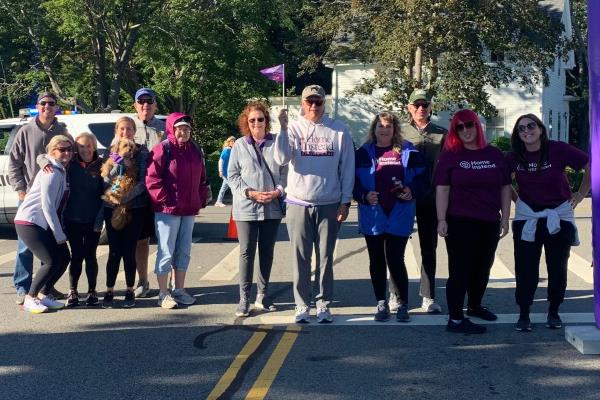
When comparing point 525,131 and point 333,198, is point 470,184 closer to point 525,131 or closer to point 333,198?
point 525,131

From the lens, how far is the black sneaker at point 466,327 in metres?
6.84

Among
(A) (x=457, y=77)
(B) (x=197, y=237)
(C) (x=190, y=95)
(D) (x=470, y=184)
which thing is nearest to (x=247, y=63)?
(C) (x=190, y=95)

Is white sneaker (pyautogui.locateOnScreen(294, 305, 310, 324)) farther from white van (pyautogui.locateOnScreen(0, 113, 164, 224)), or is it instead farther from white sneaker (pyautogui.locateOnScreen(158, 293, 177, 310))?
white van (pyautogui.locateOnScreen(0, 113, 164, 224))

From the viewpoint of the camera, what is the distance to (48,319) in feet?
25.0

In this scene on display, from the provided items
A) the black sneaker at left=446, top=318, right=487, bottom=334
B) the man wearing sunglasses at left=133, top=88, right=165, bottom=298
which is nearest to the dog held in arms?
the man wearing sunglasses at left=133, top=88, right=165, bottom=298

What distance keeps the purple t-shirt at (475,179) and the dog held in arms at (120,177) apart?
9.93ft

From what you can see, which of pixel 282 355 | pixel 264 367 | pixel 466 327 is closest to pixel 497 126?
pixel 466 327

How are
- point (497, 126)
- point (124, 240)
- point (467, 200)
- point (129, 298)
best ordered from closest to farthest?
1. point (467, 200)
2. point (124, 240)
3. point (129, 298)
4. point (497, 126)

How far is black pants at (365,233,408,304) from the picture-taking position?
7.21m

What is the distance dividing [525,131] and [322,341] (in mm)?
2377

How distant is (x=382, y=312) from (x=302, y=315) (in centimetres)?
71

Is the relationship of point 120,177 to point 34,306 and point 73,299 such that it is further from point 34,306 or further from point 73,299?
point 34,306

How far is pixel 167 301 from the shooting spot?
805 centimetres

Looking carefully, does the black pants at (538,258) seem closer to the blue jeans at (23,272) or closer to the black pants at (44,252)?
the black pants at (44,252)
